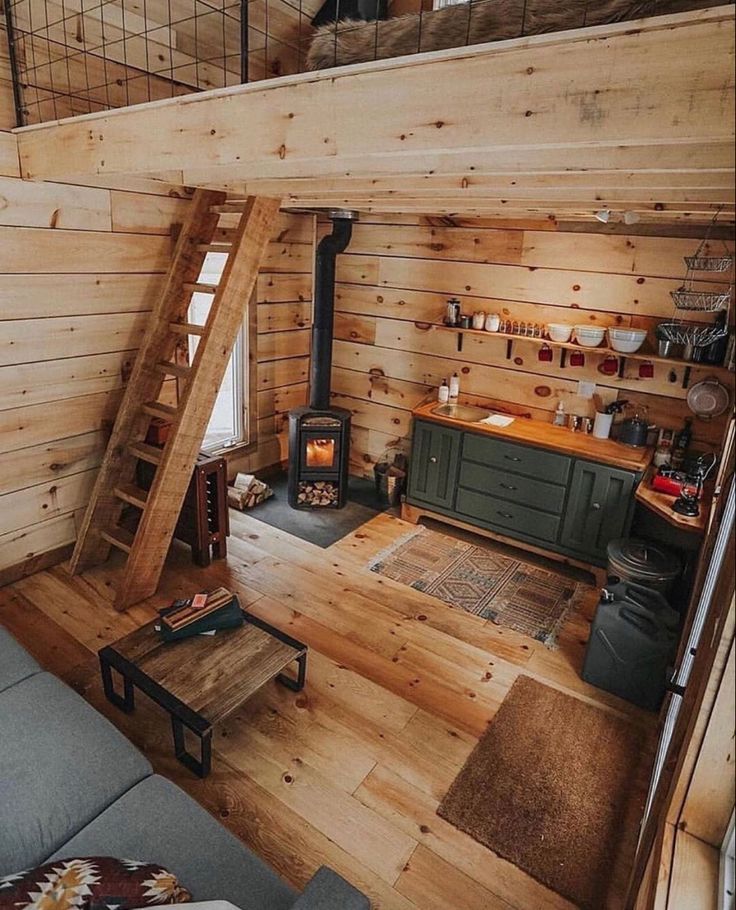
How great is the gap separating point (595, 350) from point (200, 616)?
8.88 ft

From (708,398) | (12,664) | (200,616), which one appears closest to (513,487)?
(708,398)

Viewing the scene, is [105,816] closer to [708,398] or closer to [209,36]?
[708,398]

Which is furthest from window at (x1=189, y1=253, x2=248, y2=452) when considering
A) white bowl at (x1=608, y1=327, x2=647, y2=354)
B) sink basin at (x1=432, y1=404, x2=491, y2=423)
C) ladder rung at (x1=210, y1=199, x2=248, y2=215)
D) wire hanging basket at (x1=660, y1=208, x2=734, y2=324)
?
wire hanging basket at (x1=660, y1=208, x2=734, y2=324)

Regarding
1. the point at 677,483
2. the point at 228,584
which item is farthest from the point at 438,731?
the point at 677,483

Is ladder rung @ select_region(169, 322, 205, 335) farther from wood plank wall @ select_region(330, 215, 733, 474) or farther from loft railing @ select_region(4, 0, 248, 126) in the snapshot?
wood plank wall @ select_region(330, 215, 733, 474)

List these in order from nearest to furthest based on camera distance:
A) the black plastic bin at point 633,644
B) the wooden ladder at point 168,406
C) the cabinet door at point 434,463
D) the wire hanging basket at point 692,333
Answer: the black plastic bin at point 633,644 < the wooden ladder at point 168,406 < the wire hanging basket at point 692,333 < the cabinet door at point 434,463

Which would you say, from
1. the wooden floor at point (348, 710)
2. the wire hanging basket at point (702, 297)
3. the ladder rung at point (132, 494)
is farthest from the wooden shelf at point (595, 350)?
the ladder rung at point (132, 494)

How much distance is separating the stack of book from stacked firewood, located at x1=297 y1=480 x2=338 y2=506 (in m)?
1.86

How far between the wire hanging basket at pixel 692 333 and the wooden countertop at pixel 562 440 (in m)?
0.70

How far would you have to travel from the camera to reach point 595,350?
3547 millimetres

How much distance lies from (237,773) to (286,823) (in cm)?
29

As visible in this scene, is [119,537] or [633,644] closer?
[633,644]

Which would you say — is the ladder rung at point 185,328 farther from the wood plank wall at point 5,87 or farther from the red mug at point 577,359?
the red mug at point 577,359

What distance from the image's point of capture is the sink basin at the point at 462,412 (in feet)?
13.4
